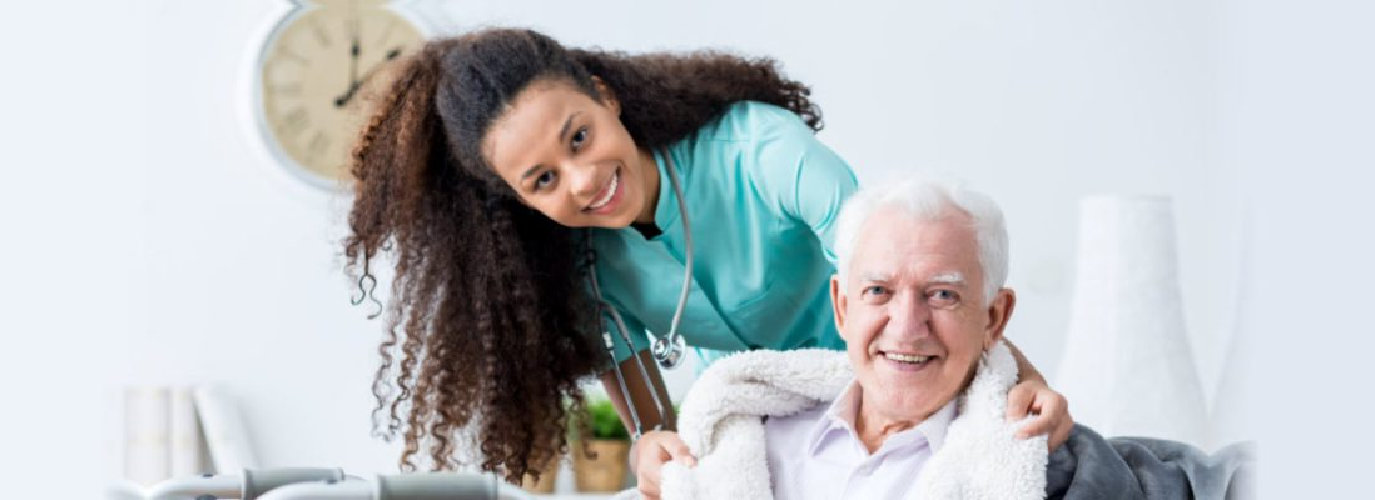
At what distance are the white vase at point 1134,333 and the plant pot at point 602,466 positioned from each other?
1101 mm

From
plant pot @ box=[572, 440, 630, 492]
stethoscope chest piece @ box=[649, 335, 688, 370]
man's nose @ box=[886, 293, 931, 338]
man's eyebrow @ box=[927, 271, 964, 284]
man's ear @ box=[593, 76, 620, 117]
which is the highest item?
man's ear @ box=[593, 76, 620, 117]

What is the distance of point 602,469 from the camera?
10.8 ft

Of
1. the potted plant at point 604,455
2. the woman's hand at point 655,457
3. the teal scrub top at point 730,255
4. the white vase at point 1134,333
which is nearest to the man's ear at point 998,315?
the woman's hand at point 655,457

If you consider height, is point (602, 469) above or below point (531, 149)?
below

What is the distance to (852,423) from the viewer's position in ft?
4.77

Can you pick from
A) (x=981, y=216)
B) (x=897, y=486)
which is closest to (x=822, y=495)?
(x=897, y=486)

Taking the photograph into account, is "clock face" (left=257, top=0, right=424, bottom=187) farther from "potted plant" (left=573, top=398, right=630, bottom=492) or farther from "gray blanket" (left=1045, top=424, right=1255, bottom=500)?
"gray blanket" (left=1045, top=424, right=1255, bottom=500)

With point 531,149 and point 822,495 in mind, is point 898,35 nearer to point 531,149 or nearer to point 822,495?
point 531,149

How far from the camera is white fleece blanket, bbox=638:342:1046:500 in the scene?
4.26 ft

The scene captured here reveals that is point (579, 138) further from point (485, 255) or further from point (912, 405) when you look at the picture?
point (912, 405)

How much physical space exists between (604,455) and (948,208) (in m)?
2.02

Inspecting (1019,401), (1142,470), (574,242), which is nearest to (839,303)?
(1019,401)

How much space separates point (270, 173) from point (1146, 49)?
2.09 meters

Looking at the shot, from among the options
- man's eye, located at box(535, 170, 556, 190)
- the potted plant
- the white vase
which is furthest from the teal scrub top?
the potted plant
